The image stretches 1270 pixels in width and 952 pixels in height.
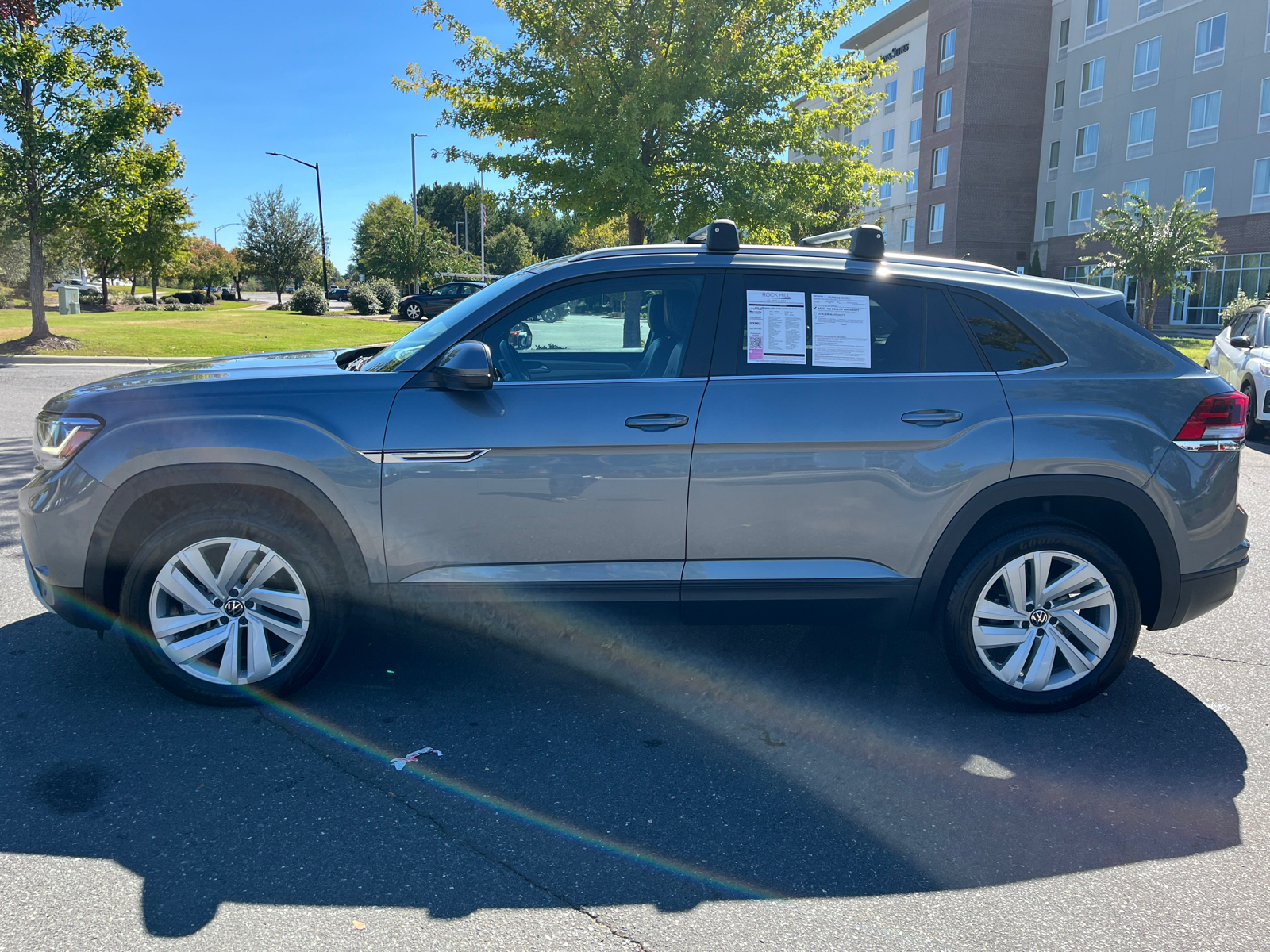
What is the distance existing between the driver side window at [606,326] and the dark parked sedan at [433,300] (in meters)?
33.1

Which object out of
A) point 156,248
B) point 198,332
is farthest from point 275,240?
point 198,332

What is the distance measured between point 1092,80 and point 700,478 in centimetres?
5019

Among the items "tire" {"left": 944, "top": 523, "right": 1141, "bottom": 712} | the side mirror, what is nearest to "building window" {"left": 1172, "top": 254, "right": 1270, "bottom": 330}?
"tire" {"left": 944, "top": 523, "right": 1141, "bottom": 712}

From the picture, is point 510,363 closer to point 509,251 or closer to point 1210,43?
point 1210,43

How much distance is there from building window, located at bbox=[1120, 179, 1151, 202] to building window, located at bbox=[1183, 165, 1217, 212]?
1.85m

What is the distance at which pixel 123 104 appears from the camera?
1909cm

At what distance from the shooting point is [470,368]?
3449 mm

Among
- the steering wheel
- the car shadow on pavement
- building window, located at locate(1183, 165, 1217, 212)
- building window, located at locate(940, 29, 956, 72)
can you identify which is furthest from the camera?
building window, located at locate(940, 29, 956, 72)

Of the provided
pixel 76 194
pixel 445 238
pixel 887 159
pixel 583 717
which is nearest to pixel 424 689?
pixel 583 717

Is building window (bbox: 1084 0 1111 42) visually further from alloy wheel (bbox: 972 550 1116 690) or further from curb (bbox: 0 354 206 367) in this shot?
alloy wheel (bbox: 972 550 1116 690)

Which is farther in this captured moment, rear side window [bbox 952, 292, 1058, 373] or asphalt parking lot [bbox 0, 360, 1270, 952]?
rear side window [bbox 952, 292, 1058, 373]

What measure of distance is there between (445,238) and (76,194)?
35.7 metres

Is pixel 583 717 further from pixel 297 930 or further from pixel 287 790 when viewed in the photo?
pixel 297 930

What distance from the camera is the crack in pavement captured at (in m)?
2.52
